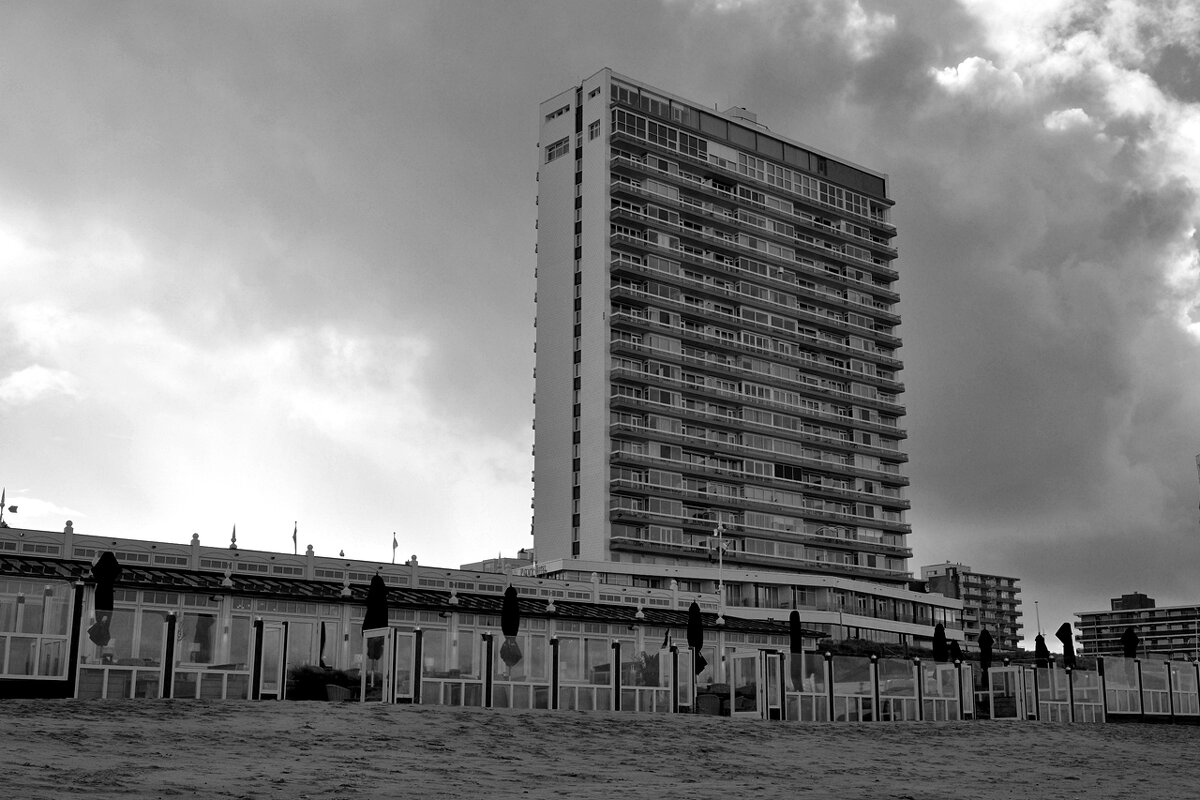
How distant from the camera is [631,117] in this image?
135 m

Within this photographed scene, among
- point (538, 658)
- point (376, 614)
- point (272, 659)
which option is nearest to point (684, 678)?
point (538, 658)

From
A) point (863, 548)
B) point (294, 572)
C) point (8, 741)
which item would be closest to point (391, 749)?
point (8, 741)

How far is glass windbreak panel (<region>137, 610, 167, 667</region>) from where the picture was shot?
35406 millimetres

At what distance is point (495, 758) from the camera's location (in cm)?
2770

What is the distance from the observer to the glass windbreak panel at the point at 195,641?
118ft

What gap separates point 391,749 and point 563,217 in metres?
112

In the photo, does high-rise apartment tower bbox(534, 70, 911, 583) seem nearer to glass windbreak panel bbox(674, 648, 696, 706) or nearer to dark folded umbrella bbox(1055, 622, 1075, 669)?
dark folded umbrella bbox(1055, 622, 1075, 669)

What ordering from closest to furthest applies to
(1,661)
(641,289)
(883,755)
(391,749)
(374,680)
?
(391,749) < (1,661) < (883,755) < (374,680) < (641,289)

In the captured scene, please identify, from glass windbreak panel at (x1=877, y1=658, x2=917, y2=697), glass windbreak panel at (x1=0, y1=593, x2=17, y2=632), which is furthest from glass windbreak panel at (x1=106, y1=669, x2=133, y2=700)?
glass windbreak panel at (x1=877, y1=658, x2=917, y2=697)

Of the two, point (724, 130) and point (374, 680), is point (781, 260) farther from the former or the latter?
point (374, 680)

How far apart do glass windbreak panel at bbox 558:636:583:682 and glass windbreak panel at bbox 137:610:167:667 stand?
11.5 m

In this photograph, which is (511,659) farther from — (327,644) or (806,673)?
(806,673)

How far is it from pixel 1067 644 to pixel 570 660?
98.2 ft

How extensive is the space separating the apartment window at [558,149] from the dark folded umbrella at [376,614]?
103 meters
